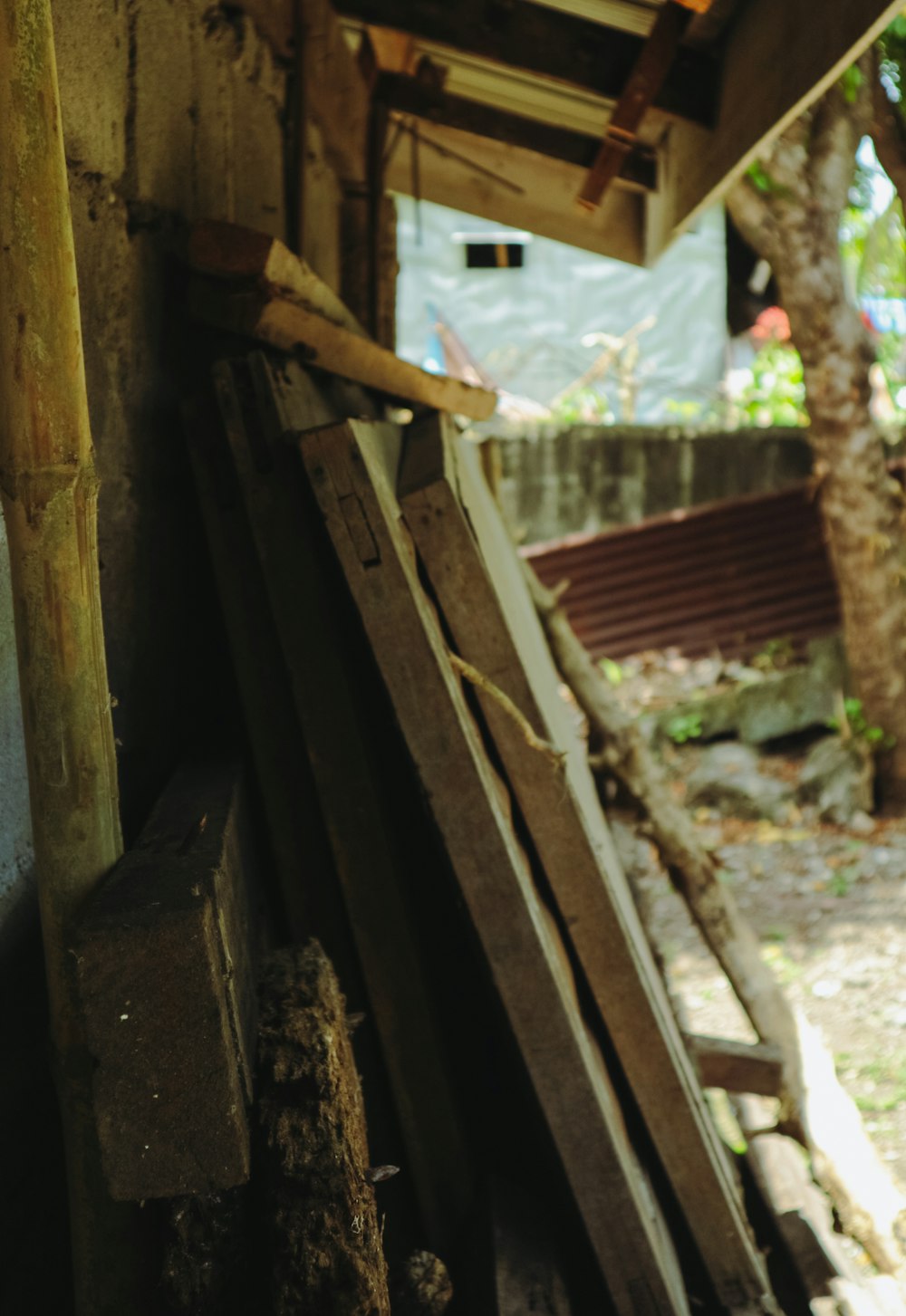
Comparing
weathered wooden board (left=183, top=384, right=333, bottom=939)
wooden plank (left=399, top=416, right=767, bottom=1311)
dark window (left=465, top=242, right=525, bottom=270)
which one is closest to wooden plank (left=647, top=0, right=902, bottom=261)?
wooden plank (left=399, top=416, right=767, bottom=1311)

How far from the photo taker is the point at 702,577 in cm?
852

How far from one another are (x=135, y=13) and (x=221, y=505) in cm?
81

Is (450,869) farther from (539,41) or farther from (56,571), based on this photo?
(539,41)

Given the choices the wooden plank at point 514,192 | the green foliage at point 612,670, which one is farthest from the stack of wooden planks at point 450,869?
the green foliage at point 612,670

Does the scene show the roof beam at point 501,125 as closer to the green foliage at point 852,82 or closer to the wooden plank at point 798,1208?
the wooden plank at point 798,1208

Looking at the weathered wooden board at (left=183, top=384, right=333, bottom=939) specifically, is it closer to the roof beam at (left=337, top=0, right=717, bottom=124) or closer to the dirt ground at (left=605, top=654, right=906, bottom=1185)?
the dirt ground at (left=605, top=654, right=906, bottom=1185)

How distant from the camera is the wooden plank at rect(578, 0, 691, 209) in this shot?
103 inches

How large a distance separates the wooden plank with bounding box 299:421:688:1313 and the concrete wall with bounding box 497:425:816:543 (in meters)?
7.10

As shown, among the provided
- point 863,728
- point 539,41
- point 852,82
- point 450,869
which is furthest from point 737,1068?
point 852,82

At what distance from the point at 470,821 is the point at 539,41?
2.23 metres

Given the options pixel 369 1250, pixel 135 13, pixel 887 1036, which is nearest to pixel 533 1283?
pixel 369 1250

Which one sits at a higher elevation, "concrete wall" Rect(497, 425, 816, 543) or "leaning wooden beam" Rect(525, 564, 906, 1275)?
"concrete wall" Rect(497, 425, 816, 543)

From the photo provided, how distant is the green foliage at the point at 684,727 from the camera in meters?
7.77

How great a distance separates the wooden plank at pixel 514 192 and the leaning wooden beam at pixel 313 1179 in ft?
10.7
